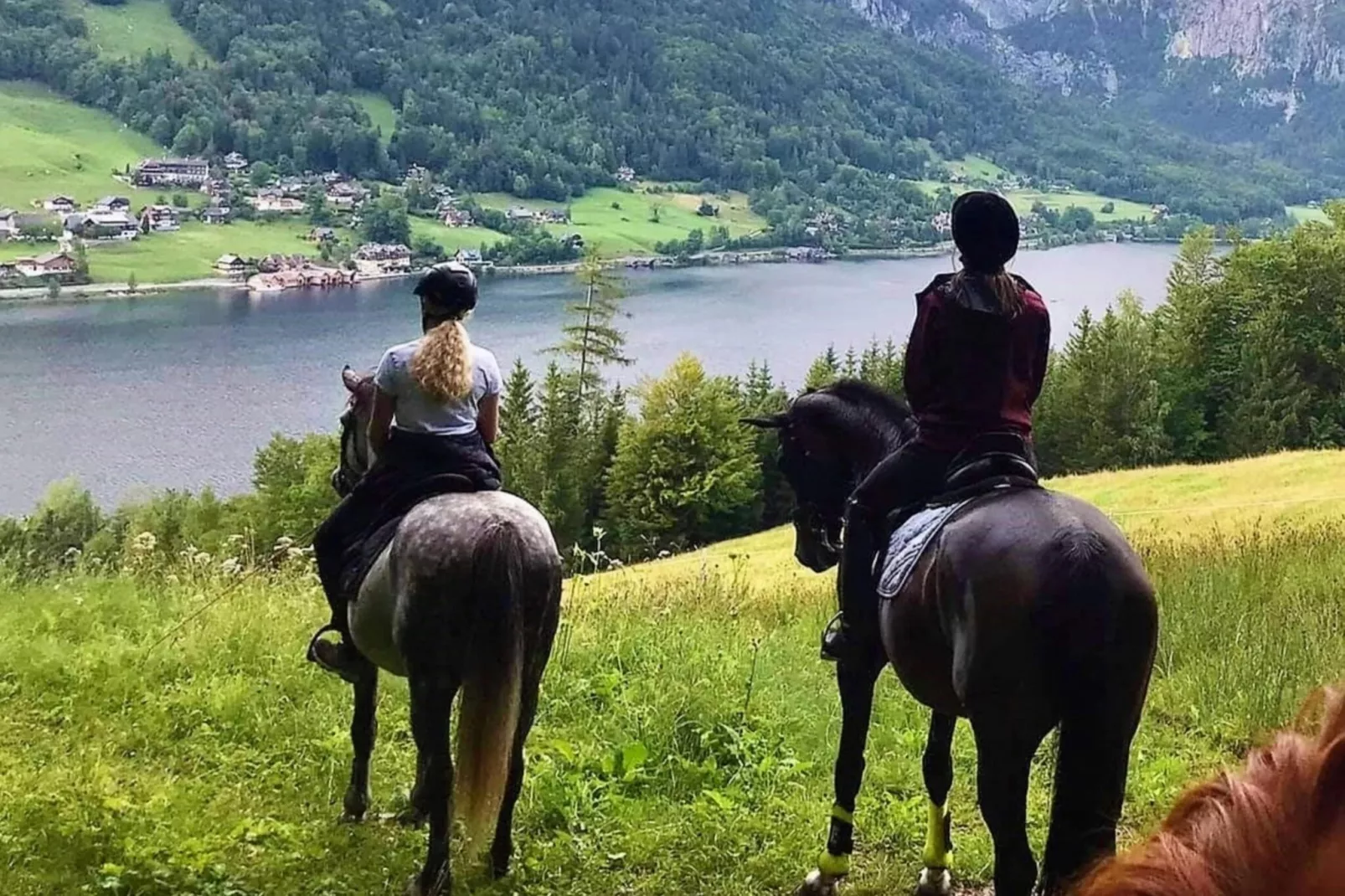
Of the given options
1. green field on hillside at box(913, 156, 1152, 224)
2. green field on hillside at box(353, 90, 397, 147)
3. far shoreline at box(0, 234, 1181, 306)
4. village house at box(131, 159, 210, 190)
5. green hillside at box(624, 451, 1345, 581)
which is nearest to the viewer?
green hillside at box(624, 451, 1345, 581)

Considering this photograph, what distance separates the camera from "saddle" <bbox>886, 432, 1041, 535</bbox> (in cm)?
403

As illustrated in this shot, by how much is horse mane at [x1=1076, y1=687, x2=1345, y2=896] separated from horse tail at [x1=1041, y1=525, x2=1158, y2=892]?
2.72 meters

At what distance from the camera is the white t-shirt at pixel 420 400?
4801 millimetres

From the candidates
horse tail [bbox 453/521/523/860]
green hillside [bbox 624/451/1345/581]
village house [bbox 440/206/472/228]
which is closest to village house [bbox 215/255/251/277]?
village house [bbox 440/206/472/228]

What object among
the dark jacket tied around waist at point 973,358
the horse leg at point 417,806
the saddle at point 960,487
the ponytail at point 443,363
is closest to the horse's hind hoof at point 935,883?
the saddle at point 960,487

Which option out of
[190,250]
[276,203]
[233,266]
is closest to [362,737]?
[233,266]

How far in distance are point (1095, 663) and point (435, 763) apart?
261 cm

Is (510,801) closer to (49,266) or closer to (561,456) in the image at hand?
(561,456)

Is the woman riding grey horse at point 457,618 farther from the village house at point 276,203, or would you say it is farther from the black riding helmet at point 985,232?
the village house at point 276,203

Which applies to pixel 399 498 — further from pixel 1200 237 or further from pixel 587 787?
pixel 1200 237

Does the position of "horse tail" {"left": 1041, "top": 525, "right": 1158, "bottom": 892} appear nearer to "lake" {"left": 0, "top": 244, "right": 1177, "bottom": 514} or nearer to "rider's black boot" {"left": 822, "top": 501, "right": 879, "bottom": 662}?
"rider's black boot" {"left": 822, "top": 501, "right": 879, "bottom": 662}

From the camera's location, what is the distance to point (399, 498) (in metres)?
4.95

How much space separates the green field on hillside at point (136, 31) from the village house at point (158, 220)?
5072 centimetres

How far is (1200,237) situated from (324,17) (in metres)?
127
